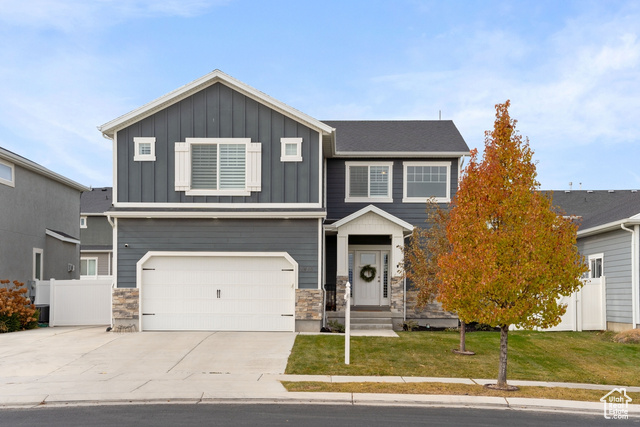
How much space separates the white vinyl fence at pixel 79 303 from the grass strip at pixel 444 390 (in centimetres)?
1076

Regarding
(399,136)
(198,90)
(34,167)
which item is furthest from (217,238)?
(34,167)

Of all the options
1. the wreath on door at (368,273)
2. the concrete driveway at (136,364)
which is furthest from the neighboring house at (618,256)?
the concrete driveway at (136,364)

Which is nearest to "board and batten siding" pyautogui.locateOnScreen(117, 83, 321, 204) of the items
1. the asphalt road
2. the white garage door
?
the white garage door

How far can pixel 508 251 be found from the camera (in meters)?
11.3

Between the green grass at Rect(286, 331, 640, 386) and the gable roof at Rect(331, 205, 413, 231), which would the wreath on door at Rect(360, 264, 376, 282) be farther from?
the green grass at Rect(286, 331, 640, 386)

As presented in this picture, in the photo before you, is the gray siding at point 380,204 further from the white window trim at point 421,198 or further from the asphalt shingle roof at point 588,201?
the asphalt shingle roof at point 588,201

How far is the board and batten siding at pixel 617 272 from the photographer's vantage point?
19625mm

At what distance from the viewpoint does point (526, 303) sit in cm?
1129

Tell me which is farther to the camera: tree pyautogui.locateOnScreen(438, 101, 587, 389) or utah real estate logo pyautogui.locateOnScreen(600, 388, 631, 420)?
tree pyautogui.locateOnScreen(438, 101, 587, 389)

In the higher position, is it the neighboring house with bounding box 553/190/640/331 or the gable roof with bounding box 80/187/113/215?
the gable roof with bounding box 80/187/113/215

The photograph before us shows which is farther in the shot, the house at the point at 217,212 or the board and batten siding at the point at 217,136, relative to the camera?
the board and batten siding at the point at 217,136

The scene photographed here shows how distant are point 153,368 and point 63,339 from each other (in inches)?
207

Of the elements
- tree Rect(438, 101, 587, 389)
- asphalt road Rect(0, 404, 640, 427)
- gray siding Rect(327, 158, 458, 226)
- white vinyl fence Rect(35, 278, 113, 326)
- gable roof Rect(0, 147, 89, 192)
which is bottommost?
asphalt road Rect(0, 404, 640, 427)

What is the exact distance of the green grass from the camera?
1322 cm
